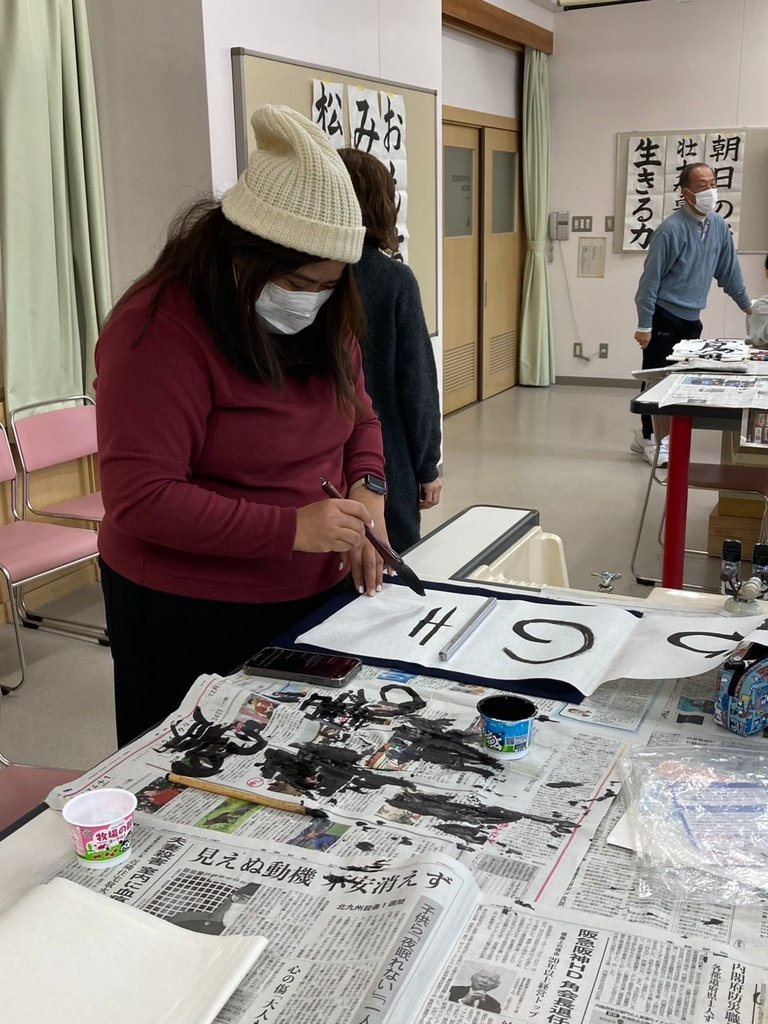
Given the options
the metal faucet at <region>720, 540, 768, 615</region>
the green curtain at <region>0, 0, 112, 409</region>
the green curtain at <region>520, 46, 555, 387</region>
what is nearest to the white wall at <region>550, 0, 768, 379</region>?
the green curtain at <region>520, 46, 555, 387</region>

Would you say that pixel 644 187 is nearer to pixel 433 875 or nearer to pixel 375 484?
pixel 375 484

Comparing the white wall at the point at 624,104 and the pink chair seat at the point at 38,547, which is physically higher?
the white wall at the point at 624,104

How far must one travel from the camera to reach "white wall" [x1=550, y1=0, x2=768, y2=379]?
22.3 feet

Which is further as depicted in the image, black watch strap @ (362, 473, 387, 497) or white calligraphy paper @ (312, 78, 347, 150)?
white calligraphy paper @ (312, 78, 347, 150)

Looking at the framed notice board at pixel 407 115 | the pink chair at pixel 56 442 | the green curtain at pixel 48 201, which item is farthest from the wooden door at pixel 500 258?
the pink chair at pixel 56 442

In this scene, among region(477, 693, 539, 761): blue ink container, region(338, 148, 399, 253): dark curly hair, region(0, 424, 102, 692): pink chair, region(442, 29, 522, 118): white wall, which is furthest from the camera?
region(442, 29, 522, 118): white wall

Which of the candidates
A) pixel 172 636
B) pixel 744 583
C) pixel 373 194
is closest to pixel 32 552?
pixel 373 194

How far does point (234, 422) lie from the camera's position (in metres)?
1.39

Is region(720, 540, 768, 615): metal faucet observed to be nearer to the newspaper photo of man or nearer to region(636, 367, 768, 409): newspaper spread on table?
the newspaper photo of man

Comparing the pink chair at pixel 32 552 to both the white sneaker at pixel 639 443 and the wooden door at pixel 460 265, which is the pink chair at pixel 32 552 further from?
the wooden door at pixel 460 265

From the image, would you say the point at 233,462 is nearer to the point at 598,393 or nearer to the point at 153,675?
the point at 153,675

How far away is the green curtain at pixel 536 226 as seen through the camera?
283 inches

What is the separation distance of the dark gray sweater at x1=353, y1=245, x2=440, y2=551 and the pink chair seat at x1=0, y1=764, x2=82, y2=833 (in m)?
1.15

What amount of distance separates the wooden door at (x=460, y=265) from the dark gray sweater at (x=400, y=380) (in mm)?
4138
